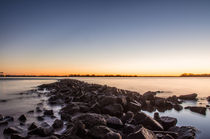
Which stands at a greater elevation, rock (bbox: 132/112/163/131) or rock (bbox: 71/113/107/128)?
rock (bbox: 71/113/107/128)

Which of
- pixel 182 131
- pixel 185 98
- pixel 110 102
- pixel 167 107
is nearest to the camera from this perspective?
pixel 182 131

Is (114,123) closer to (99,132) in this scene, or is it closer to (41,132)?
(99,132)

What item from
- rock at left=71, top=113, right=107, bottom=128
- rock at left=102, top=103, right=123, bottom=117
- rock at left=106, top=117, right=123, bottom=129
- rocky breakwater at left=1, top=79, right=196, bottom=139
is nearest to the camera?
rocky breakwater at left=1, top=79, right=196, bottom=139

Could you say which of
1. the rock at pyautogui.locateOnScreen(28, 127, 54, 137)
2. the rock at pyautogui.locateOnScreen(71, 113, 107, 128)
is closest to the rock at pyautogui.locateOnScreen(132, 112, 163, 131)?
the rock at pyautogui.locateOnScreen(71, 113, 107, 128)

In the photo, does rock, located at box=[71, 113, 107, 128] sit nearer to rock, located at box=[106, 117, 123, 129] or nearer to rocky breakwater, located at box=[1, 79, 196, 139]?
rocky breakwater, located at box=[1, 79, 196, 139]

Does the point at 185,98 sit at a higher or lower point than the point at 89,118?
lower

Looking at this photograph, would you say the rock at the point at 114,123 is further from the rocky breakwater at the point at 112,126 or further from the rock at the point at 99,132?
the rock at the point at 99,132

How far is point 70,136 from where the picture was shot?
4320 millimetres

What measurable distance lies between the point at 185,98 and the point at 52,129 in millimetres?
14799

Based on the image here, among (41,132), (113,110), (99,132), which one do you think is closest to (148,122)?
(99,132)

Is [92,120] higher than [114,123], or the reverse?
[92,120]

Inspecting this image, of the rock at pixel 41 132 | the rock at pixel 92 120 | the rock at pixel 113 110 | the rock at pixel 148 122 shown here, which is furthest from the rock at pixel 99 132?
the rock at pixel 113 110

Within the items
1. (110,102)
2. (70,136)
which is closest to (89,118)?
(70,136)

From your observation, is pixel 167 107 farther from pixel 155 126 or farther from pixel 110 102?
pixel 155 126
